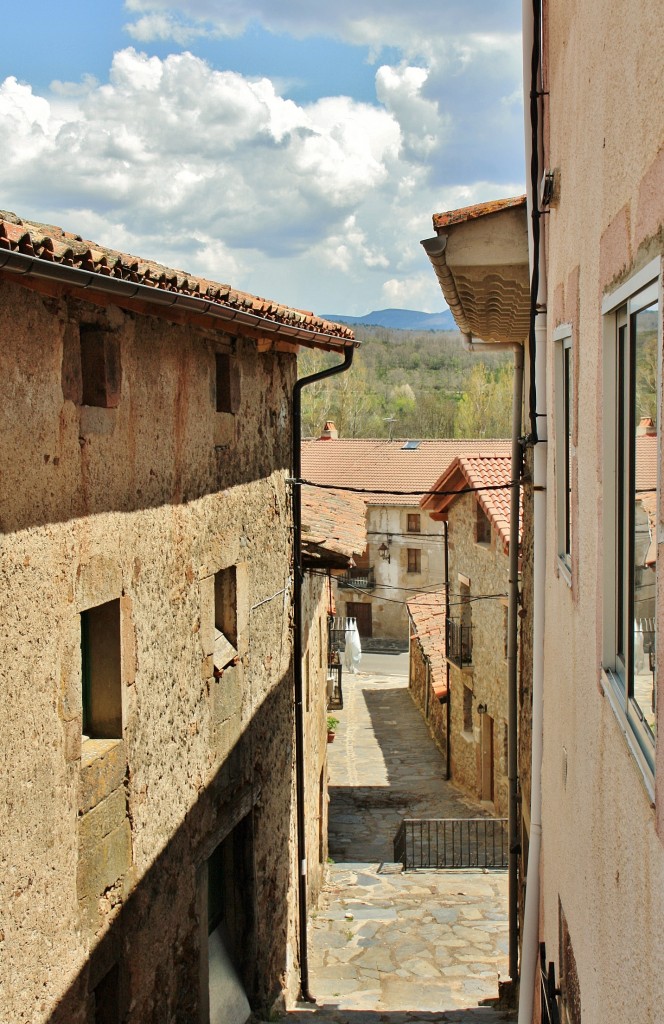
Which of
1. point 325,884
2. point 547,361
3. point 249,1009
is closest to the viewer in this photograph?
point 547,361

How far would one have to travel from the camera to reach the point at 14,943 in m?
4.70

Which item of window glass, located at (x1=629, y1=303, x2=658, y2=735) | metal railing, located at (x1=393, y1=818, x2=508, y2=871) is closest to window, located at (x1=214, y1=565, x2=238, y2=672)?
window glass, located at (x1=629, y1=303, x2=658, y2=735)

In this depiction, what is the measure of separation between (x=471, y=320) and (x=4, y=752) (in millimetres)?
6686

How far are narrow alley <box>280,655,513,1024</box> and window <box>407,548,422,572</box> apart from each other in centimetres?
1759

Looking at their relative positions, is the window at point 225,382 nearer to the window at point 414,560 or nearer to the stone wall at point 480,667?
the stone wall at point 480,667

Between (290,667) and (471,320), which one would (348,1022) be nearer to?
(290,667)

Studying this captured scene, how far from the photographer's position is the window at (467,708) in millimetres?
19938

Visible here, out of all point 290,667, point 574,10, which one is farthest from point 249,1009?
point 574,10

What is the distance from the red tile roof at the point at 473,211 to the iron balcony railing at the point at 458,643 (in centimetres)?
1350

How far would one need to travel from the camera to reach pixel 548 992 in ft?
19.3

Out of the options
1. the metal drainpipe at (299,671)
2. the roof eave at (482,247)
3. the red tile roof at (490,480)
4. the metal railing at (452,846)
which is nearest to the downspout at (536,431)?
the roof eave at (482,247)

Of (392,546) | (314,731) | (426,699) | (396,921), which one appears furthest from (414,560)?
(396,921)

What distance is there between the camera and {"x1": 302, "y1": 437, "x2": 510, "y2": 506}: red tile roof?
3991 cm

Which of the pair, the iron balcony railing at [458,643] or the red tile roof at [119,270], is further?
the iron balcony railing at [458,643]
